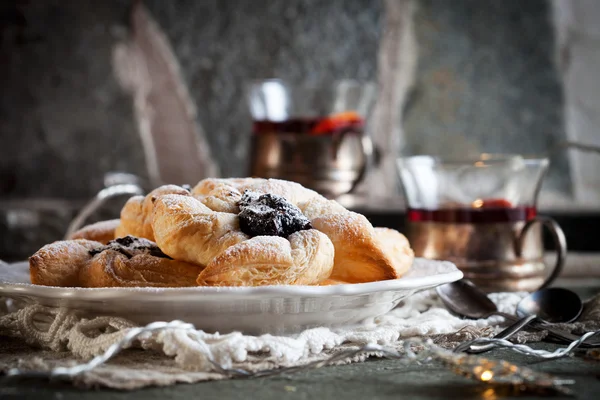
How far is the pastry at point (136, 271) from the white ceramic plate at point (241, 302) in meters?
0.04

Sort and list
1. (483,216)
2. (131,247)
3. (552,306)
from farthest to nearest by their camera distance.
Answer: (483,216) < (552,306) < (131,247)

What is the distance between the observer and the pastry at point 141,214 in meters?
1.01

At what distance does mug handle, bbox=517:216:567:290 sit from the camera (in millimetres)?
1149

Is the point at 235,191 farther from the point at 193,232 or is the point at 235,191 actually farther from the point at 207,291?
the point at 207,291

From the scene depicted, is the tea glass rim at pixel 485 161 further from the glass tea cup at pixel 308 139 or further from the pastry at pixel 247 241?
the glass tea cup at pixel 308 139

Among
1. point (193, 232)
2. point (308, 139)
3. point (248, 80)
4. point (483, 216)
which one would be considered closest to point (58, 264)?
point (193, 232)

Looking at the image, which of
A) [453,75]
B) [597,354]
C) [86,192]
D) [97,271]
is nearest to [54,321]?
[97,271]

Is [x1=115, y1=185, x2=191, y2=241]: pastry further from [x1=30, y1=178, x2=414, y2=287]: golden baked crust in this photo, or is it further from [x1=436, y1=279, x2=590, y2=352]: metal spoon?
[x1=436, y1=279, x2=590, y2=352]: metal spoon

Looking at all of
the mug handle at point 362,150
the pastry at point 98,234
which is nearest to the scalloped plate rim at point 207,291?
the pastry at point 98,234

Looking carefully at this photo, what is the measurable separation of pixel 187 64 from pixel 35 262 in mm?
1407

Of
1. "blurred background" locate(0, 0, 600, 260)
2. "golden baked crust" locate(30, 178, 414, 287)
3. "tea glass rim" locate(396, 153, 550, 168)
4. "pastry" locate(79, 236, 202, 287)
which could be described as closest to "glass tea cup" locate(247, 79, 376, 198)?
"blurred background" locate(0, 0, 600, 260)

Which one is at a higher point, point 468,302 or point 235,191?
point 235,191

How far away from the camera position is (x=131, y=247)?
940mm

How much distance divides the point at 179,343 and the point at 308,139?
1024 mm
